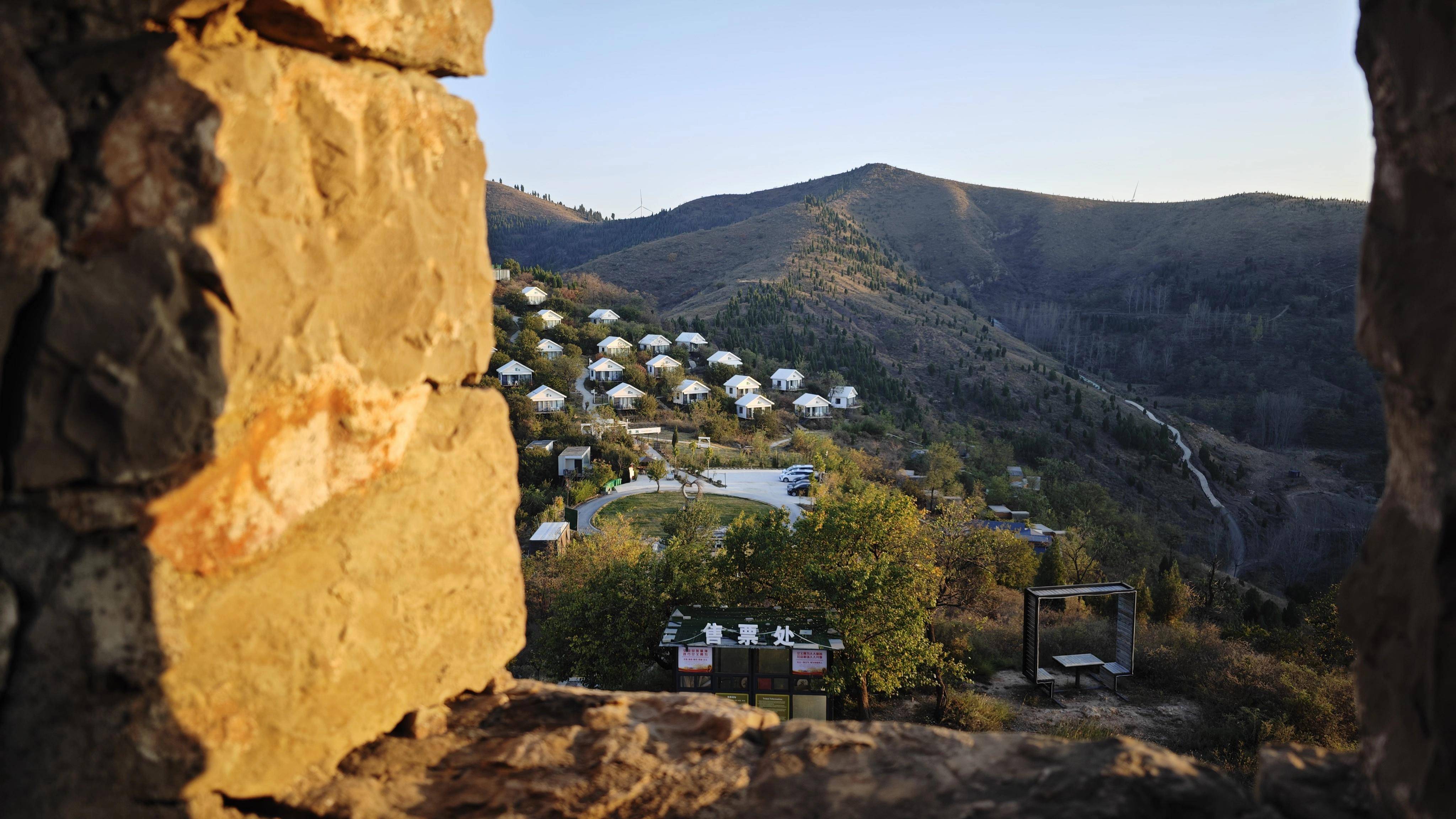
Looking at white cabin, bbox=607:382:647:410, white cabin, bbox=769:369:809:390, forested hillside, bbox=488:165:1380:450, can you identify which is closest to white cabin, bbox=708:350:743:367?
white cabin, bbox=769:369:809:390

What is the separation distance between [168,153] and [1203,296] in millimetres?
76913

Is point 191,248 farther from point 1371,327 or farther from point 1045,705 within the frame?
point 1045,705

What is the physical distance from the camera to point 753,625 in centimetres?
1386

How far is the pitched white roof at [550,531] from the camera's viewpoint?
70.5 ft

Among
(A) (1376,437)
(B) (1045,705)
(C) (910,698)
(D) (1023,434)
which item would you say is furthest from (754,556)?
(A) (1376,437)

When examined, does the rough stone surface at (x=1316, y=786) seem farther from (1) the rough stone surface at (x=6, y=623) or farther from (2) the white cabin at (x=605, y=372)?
(2) the white cabin at (x=605, y=372)

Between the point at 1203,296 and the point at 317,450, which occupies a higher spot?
the point at 1203,296

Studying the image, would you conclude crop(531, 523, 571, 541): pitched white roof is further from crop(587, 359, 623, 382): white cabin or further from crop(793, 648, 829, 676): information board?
crop(587, 359, 623, 382): white cabin

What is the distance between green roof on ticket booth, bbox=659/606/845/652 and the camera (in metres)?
13.3

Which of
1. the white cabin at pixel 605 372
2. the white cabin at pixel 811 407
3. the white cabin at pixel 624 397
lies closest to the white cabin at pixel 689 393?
the white cabin at pixel 624 397

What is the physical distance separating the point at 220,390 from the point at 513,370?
127 feet

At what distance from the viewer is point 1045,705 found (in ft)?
49.7

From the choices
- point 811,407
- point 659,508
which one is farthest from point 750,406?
point 659,508

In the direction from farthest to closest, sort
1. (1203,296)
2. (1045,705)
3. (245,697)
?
1. (1203,296)
2. (1045,705)
3. (245,697)
